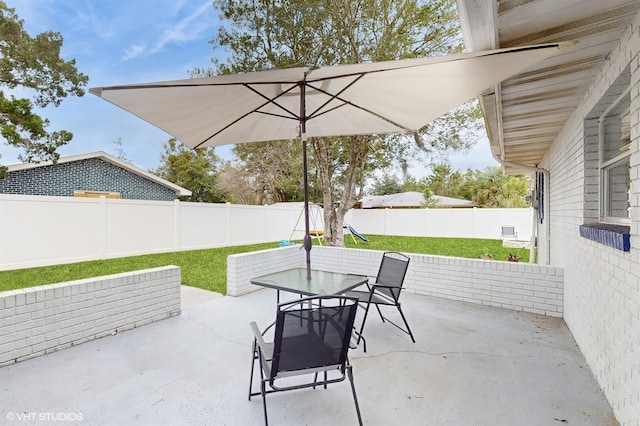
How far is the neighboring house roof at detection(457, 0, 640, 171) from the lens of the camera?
63.9 inches

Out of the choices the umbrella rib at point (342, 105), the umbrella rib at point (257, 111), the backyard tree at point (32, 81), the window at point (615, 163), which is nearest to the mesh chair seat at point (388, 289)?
the umbrella rib at point (342, 105)

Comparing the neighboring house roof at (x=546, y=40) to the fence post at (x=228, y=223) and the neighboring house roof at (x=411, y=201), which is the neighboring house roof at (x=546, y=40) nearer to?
the fence post at (x=228, y=223)

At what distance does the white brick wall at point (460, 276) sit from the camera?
4.21 metres

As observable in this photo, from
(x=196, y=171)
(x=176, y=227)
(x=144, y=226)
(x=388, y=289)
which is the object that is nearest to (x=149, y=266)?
(x=144, y=226)

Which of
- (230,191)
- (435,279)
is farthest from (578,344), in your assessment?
(230,191)

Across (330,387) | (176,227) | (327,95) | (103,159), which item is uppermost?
(103,159)

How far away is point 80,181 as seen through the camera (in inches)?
470

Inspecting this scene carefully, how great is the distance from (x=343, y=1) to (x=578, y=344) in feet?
25.4

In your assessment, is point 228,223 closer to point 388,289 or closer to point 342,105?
point 388,289

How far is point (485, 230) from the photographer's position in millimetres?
14492

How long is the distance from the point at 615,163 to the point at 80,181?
1470 centimetres

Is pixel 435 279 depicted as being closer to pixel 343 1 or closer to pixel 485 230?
pixel 343 1

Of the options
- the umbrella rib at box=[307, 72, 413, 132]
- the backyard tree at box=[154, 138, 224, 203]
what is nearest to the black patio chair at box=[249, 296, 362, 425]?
the umbrella rib at box=[307, 72, 413, 132]

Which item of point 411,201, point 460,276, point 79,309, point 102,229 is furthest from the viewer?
point 411,201
